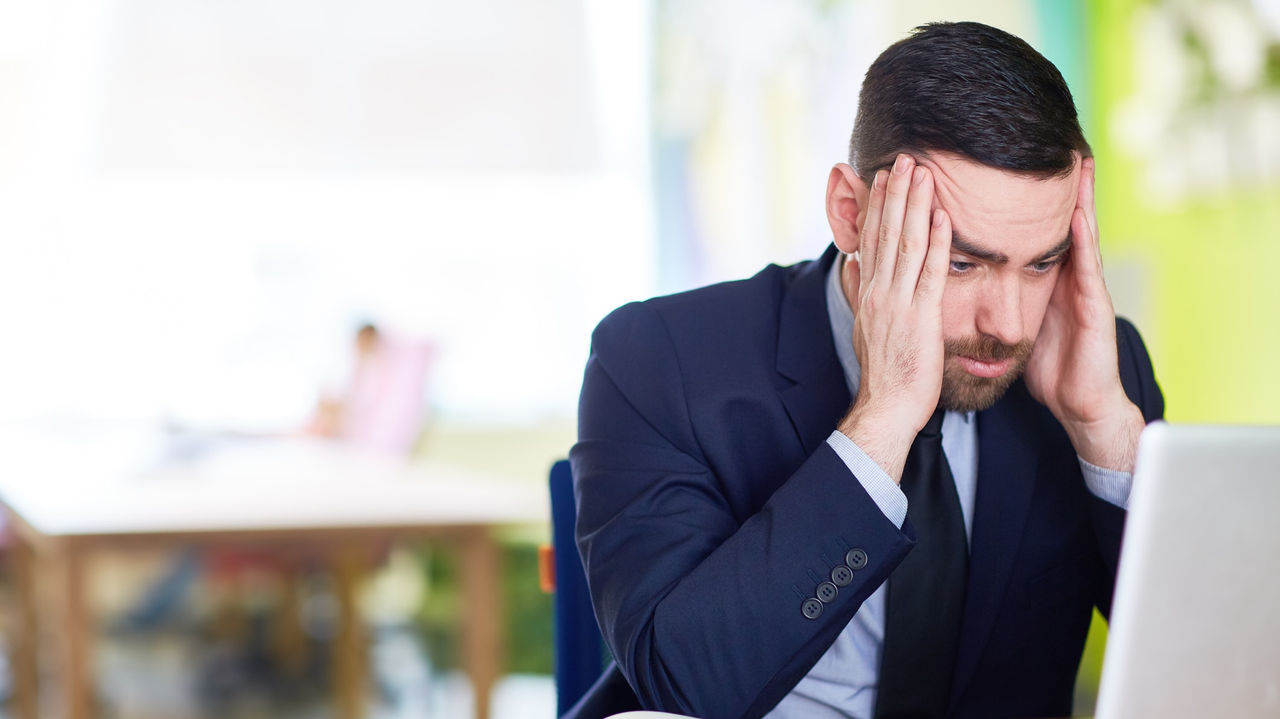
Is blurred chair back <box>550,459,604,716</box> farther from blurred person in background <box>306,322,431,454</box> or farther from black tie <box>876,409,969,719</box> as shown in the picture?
blurred person in background <box>306,322,431,454</box>

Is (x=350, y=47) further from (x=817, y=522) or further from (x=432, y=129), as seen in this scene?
(x=817, y=522)

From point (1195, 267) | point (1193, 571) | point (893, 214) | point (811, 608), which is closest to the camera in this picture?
point (1193, 571)

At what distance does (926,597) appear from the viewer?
1190 millimetres

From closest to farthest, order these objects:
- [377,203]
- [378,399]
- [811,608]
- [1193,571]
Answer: [1193,571] < [811,608] < [378,399] < [377,203]

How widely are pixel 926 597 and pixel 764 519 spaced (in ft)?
0.73

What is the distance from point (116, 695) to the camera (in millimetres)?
3664

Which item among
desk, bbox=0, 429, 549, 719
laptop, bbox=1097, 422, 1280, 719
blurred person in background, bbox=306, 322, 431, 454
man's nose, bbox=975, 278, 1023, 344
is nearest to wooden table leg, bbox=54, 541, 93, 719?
desk, bbox=0, 429, 549, 719

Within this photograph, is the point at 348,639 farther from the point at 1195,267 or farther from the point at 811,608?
the point at 811,608

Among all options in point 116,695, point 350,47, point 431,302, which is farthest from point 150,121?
point 116,695

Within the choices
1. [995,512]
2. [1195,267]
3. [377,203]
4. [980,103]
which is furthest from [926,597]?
[377,203]

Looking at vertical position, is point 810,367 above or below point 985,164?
below

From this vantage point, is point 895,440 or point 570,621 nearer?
point 895,440

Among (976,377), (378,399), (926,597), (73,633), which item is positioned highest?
(976,377)

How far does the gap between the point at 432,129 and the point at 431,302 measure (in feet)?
2.32
